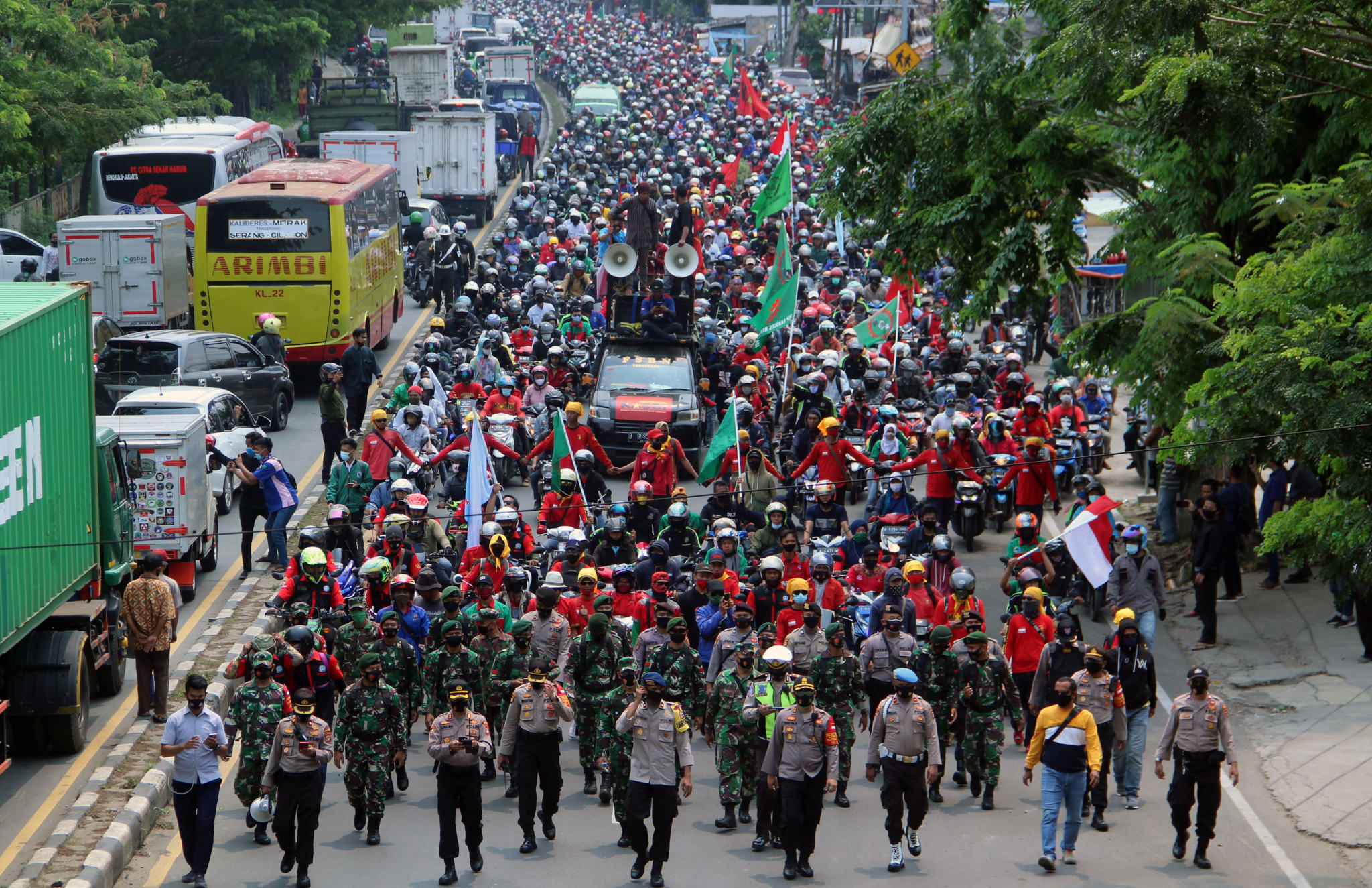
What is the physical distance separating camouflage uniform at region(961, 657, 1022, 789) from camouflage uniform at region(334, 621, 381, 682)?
4229 millimetres

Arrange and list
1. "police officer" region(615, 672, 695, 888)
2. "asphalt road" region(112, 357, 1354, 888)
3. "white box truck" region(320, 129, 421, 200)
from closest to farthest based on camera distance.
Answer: "police officer" region(615, 672, 695, 888)
"asphalt road" region(112, 357, 1354, 888)
"white box truck" region(320, 129, 421, 200)

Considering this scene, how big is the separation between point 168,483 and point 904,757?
8.69 meters

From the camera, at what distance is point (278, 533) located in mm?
17609

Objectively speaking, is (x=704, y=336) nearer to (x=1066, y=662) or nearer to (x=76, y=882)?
(x=1066, y=662)

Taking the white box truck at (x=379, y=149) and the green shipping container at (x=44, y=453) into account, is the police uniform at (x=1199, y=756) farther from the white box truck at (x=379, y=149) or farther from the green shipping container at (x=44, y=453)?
the white box truck at (x=379, y=149)

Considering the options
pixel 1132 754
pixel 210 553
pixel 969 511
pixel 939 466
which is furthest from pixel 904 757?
pixel 210 553

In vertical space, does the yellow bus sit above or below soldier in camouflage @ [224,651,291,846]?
above

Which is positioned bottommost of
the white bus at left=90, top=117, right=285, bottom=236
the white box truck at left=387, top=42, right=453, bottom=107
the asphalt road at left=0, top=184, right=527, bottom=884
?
the asphalt road at left=0, top=184, right=527, bottom=884

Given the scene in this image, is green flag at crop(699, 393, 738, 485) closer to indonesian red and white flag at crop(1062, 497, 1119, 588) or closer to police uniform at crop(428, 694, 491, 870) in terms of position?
indonesian red and white flag at crop(1062, 497, 1119, 588)

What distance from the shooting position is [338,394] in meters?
20.5

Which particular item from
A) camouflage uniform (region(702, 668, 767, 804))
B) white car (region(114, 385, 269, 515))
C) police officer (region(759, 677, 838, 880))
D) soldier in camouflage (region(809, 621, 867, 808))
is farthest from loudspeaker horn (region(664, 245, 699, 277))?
police officer (region(759, 677, 838, 880))

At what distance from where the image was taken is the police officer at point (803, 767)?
10.8 metres

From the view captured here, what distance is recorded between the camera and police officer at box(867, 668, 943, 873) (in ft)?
36.1

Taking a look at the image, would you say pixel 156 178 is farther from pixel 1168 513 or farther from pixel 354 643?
pixel 354 643
